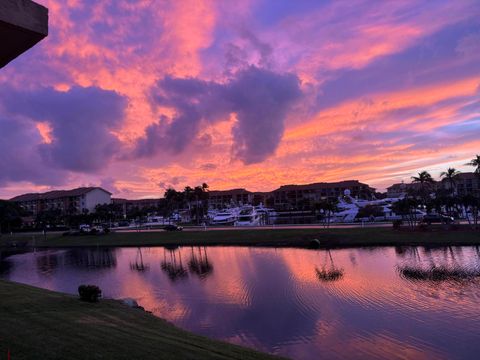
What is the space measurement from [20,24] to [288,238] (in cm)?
6301

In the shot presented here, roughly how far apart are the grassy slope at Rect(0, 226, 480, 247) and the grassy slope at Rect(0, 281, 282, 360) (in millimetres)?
44630

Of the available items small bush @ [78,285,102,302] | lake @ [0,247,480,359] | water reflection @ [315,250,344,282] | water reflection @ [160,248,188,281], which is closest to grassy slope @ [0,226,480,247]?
lake @ [0,247,480,359]

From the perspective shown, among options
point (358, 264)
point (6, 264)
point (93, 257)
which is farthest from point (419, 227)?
point (6, 264)

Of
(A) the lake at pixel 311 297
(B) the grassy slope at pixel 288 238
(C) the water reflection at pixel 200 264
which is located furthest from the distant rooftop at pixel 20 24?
(B) the grassy slope at pixel 288 238

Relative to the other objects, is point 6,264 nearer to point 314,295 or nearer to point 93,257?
point 93,257

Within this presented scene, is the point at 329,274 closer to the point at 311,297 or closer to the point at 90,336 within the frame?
the point at 311,297

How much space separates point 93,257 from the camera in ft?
208

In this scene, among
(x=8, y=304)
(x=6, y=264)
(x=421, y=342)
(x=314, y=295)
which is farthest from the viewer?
(x=6, y=264)

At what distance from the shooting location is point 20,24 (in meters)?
4.76

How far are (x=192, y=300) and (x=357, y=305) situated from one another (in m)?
12.1

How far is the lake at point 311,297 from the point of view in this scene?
19.3 meters

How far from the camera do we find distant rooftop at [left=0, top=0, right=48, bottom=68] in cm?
467

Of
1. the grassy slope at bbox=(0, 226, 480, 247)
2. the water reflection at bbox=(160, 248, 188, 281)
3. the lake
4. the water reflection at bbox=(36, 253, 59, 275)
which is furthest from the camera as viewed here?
the grassy slope at bbox=(0, 226, 480, 247)

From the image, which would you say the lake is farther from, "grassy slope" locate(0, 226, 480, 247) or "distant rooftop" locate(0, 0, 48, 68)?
"distant rooftop" locate(0, 0, 48, 68)
